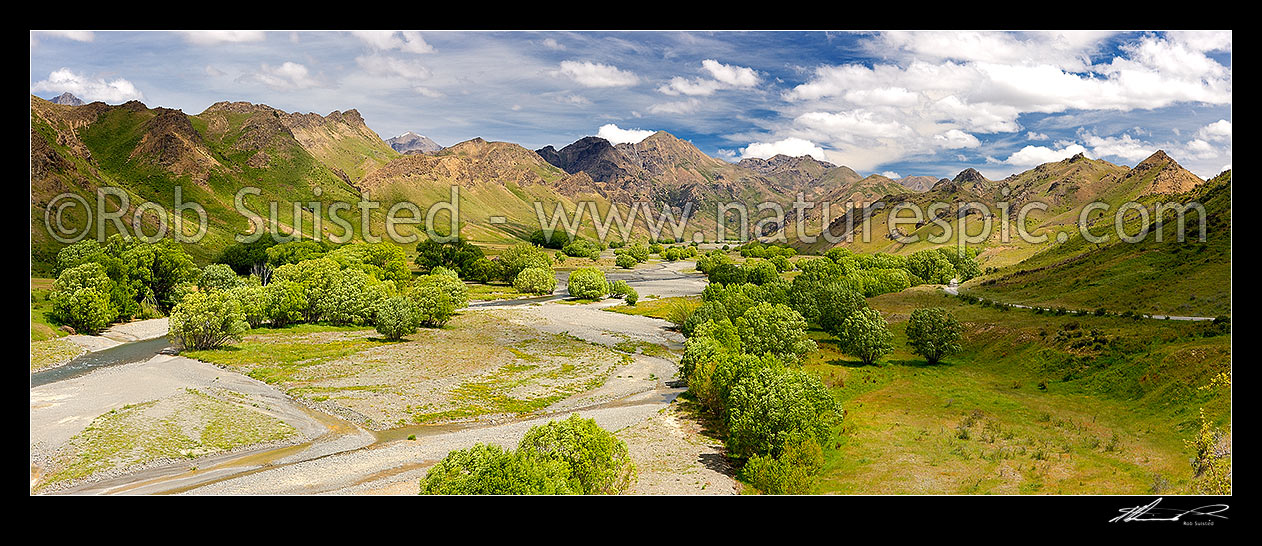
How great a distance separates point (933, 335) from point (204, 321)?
88162 millimetres

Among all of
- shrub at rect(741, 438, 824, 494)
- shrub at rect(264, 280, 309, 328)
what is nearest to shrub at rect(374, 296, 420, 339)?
shrub at rect(264, 280, 309, 328)

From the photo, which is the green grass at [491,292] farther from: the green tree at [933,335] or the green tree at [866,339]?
the green tree at [933,335]

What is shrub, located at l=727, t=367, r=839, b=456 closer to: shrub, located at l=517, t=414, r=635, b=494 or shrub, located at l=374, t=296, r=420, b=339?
shrub, located at l=517, t=414, r=635, b=494

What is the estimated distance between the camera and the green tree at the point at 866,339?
70375mm

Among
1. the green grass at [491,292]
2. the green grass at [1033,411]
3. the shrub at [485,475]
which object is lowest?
the green grass at [1033,411]

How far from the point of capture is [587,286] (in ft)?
468

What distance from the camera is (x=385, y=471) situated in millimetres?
38094

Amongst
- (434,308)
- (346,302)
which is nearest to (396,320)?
(434,308)

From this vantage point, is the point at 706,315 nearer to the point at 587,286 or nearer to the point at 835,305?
the point at 835,305

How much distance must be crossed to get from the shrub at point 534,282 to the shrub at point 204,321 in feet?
258

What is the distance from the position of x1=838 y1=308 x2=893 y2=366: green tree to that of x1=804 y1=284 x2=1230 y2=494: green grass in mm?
1801

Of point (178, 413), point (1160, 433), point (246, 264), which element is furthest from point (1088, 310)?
point (246, 264)
